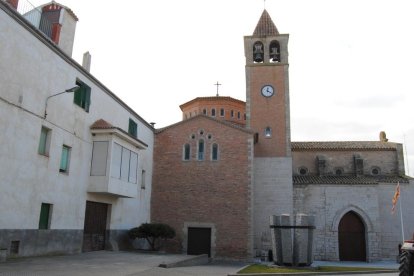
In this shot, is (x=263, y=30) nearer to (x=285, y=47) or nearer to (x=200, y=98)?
(x=285, y=47)

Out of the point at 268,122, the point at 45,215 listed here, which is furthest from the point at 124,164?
the point at 268,122

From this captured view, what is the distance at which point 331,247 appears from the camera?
1152 inches

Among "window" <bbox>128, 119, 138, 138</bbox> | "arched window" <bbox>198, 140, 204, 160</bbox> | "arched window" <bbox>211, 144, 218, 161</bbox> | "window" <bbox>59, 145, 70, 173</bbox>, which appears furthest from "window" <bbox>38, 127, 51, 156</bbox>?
"arched window" <bbox>211, 144, 218, 161</bbox>

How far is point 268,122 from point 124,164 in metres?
14.5

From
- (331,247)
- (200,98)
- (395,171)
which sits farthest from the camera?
(200,98)

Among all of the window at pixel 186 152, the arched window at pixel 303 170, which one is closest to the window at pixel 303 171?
the arched window at pixel 303 170

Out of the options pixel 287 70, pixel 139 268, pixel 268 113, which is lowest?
pixel 139 268

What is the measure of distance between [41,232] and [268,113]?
20.8 meters

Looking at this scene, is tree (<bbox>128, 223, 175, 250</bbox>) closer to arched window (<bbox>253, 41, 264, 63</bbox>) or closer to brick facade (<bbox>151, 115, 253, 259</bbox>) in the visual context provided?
brick facade (<bbox>151, 115, 253, 259</bbox>)

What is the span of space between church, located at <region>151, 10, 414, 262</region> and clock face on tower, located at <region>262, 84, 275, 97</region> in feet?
0.27

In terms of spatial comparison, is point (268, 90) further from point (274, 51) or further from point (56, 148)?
point (56, 148)

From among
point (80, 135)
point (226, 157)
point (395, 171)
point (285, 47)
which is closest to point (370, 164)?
point (395, 171)

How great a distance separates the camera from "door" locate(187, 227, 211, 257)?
26.7m

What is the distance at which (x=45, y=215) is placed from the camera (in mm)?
16031
